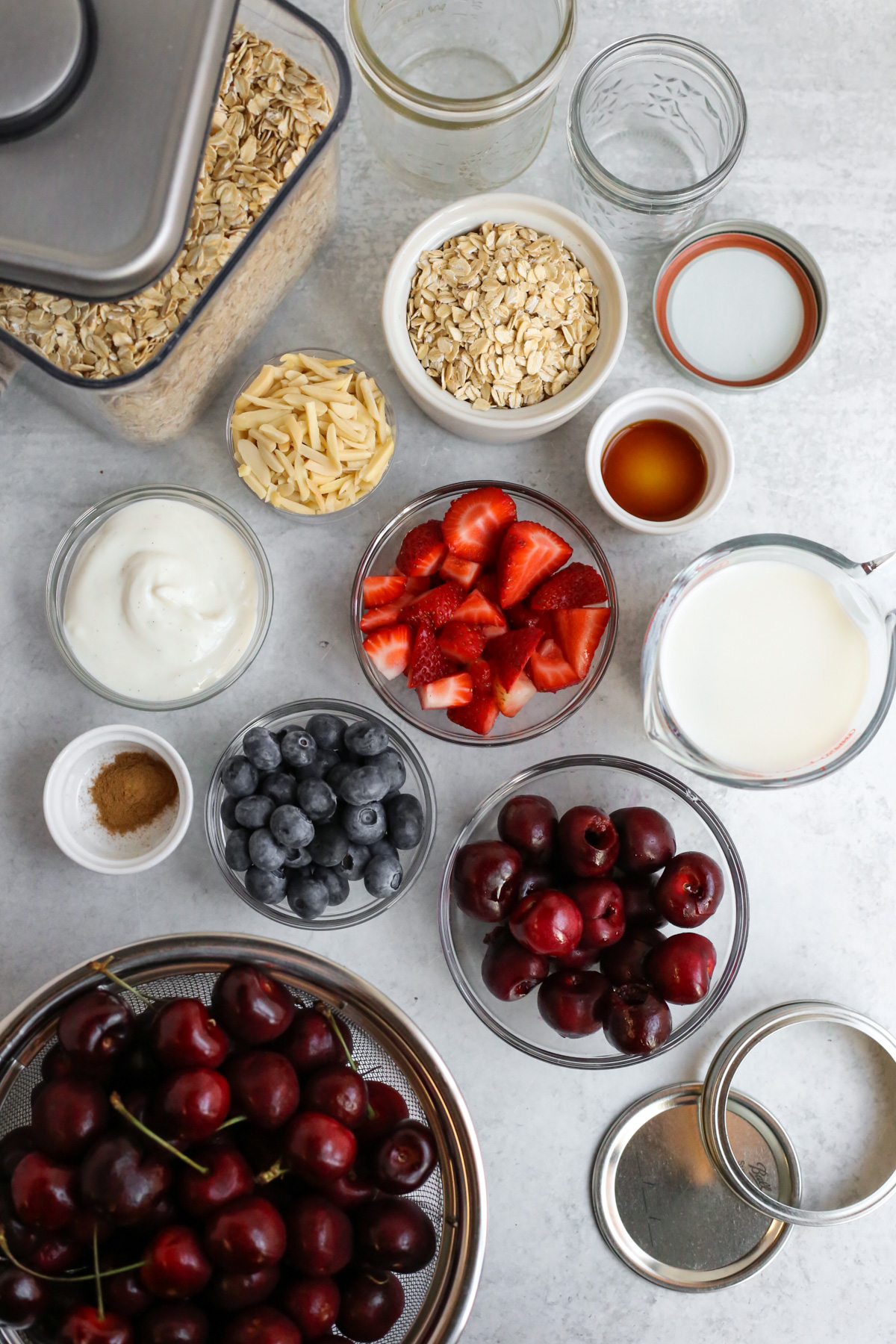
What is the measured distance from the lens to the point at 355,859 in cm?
118

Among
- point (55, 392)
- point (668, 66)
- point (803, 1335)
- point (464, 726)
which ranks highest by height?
point (668, 66)

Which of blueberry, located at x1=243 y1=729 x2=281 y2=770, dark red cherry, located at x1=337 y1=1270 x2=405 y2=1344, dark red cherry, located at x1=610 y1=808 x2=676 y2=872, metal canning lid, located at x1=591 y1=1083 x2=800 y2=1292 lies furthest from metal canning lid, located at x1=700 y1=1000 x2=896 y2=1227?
blueberry, located at x1=243 y1=729 x2=281 y2=770

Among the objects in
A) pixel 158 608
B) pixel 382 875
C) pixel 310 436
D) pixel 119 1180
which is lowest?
pixel 119 1180

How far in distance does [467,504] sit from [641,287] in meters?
0.42

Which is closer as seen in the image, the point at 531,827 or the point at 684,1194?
the point at 531,827

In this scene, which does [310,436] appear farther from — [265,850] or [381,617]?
[265,850]

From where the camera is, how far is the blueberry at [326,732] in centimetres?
121

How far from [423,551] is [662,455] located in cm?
35

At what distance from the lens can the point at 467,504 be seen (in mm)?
1255

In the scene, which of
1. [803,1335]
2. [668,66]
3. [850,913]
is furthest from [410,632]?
[803,1335]

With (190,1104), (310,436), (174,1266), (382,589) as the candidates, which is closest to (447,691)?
(382,589)

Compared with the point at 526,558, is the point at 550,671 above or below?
below

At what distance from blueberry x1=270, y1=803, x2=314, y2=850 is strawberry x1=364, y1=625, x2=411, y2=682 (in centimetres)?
22

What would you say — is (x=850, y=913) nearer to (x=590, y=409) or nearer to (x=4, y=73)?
(x=590, y=409)
